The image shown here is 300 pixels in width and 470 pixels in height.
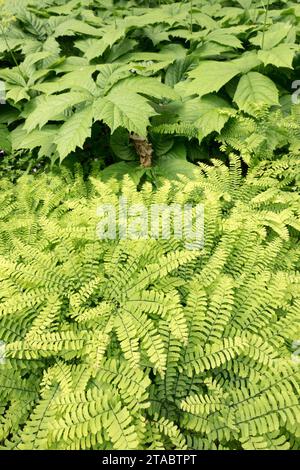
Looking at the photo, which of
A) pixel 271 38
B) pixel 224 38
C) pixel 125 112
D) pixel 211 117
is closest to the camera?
pixel 125 112

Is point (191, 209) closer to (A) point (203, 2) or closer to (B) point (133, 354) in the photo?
(B) point (133, 354)

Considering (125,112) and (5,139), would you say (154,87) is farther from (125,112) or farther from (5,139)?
(5,139)

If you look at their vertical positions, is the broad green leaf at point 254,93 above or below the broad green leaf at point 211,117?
above

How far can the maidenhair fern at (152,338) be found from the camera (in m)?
1.65

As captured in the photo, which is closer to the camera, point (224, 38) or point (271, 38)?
point (271, 38)

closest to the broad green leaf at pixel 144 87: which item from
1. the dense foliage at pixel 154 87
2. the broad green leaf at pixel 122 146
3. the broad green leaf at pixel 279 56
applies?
the dense foliage at pixel 154 87

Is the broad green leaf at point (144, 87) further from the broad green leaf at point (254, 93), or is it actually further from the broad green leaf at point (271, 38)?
the broad green leaf at point (271, 38)

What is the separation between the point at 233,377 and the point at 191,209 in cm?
114

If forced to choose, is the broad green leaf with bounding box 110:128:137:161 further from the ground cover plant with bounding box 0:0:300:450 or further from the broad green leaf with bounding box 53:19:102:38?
the broad green leaf with bounding box 53:19:102:38

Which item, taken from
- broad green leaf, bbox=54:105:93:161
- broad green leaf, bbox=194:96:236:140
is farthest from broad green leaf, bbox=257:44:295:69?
broad green leaf, bbox=54:105:93:161

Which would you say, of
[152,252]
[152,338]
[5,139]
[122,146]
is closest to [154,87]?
[122,146]

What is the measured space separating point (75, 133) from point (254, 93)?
1.50m

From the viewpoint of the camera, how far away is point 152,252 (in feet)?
7.64

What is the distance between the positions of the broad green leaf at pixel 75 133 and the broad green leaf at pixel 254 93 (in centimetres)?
124
